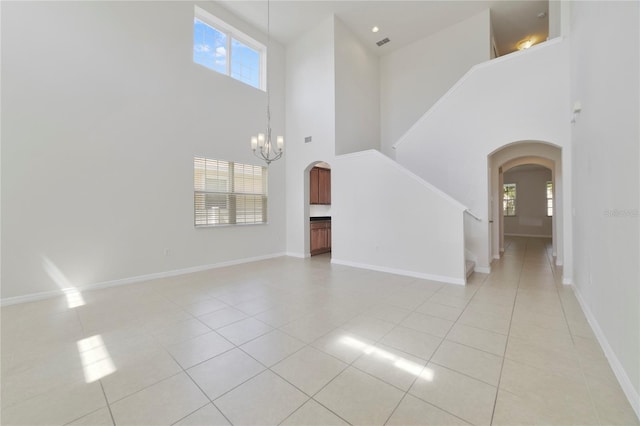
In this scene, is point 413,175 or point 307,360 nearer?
point 307,360

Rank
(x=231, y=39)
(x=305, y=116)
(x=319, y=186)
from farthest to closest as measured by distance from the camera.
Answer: (x=319, y=186) < (x=305, y=116) < (x=231, y=39)

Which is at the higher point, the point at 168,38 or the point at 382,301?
the point at 168,38

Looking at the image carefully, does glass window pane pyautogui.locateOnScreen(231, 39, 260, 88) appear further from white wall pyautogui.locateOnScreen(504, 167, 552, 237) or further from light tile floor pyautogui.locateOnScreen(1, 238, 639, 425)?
white wall pyautogui.locateOnScreen(504, 167, 552, 237)

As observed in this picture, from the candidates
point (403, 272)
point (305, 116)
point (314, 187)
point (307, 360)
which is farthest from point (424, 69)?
point (307, 360)

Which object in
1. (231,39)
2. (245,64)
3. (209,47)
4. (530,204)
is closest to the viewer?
(209,47)

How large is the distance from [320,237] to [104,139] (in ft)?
16.9

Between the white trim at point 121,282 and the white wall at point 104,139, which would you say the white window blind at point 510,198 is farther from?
the white wall at point 104,139

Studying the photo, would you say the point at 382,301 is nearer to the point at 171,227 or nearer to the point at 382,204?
the point at 382,204

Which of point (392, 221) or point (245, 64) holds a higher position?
point (245, 64)

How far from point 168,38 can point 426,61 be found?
20.9ft

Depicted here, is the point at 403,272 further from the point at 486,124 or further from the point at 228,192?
the point at 228,192

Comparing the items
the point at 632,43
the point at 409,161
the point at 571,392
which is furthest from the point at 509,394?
the point at 409,161

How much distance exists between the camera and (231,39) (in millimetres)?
6082

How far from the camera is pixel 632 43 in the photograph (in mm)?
1734
